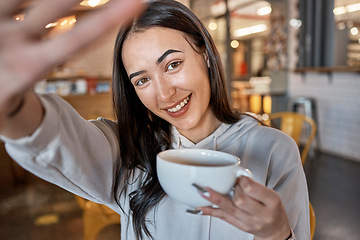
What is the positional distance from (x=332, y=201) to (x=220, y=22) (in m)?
3.22

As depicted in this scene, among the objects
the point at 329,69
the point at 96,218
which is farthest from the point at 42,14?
the point at 329,69

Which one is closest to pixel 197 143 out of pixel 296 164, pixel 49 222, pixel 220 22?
pixel 296 164

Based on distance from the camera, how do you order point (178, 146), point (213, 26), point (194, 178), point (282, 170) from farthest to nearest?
point (213, 26), point (178, 146), point (282, 170), point (194, 178)

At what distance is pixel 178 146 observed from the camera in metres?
1.01

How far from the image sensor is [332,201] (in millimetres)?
2869

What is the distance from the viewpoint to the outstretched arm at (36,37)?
1.07 feet

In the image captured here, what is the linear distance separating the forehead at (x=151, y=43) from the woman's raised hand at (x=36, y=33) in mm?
473

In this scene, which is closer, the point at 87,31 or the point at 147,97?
the point at 87,31

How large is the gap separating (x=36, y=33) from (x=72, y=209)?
9.69 feet

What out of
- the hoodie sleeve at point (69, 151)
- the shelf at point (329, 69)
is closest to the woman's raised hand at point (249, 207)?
the hoodie sleeve at point (69, 151)

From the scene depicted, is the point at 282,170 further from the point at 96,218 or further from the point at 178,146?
the point at 96,218

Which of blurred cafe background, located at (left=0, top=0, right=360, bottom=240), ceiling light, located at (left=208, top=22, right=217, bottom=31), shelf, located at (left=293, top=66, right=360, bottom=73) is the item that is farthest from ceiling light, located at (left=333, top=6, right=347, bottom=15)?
ceiling light, located at (left=208, top=22, right=217, bottom=31)

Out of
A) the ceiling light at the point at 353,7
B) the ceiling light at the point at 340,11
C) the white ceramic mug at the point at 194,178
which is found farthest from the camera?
the ceiling light at the point at 340,11

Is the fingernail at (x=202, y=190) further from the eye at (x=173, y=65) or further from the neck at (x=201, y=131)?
the neck at (x=201, y=131)
